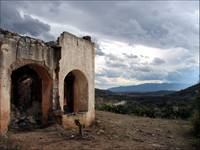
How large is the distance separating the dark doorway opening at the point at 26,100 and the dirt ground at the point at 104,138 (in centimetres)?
115

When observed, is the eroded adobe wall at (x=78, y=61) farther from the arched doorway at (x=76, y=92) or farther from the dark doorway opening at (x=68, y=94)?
the dark doorway opening at (x=68, y=94)

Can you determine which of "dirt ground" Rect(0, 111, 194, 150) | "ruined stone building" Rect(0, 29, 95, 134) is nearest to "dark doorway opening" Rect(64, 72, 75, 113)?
"ruined stone building" Rect(0, 29, 95, 134)

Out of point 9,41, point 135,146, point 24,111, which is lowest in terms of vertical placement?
point 135,146

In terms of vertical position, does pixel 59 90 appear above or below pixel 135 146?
above

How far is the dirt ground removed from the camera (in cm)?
991

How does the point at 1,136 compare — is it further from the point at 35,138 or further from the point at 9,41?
the point at 9,41

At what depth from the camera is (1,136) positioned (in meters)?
10.3

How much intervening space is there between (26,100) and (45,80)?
3.04 m

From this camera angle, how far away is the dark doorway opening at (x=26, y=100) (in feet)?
42.4

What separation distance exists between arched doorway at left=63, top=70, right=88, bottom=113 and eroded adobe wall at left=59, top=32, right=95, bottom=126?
8.0 inches

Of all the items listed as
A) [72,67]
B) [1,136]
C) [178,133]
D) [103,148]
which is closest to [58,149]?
[103,148]

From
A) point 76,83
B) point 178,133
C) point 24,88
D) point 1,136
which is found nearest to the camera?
point 1,136

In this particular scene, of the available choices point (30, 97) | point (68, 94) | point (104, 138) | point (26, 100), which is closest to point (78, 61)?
point (68, 94)

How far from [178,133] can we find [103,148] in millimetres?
5007
